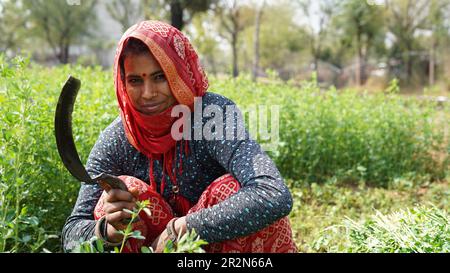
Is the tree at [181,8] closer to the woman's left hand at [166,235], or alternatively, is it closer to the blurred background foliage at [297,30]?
the blurred background foliage at [297,30]

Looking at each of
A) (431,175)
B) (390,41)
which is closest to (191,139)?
(431,175)

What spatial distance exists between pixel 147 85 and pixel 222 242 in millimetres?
647

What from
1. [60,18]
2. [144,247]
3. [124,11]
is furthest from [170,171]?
[124,11]

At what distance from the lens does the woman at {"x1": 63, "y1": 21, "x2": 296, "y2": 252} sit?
1586 mm

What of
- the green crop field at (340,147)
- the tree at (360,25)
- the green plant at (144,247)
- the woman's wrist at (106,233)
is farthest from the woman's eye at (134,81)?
the tree at (360,25)

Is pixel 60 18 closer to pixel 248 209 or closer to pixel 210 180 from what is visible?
pixel 210 180

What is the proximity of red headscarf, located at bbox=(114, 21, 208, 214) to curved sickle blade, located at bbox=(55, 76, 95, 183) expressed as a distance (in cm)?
37

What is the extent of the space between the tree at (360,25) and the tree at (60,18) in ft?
46.4

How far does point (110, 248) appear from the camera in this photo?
166cm

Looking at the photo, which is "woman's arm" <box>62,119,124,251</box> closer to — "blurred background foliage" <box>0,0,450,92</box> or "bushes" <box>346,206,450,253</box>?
"bushes" <box>346,206,450,253</box>

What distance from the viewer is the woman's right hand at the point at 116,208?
155cm

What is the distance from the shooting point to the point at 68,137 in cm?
149

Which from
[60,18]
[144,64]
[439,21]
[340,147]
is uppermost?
[60,18]
